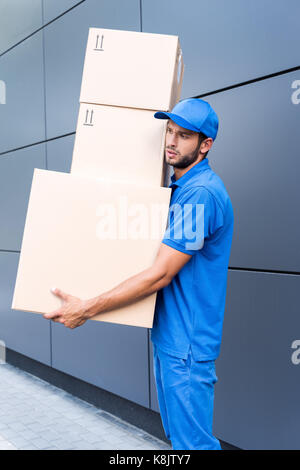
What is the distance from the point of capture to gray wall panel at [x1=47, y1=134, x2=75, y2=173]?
3748mm

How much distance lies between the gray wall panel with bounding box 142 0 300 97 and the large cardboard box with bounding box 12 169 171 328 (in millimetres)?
1049

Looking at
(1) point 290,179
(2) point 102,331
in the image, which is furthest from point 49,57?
(1) point 290,179

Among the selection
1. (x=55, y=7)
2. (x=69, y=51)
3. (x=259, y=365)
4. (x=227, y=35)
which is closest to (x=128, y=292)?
(x=259, y=365)

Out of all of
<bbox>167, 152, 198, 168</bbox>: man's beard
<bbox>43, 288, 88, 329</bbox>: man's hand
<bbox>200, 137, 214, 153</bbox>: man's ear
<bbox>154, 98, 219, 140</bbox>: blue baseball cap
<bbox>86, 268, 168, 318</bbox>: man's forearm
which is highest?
<bbox>154, 98, 219, 140</bbox>: blue baseball cap

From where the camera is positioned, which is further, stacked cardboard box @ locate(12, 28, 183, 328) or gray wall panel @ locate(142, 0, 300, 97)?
gray wall panel @ locate(142, 0, 300, 97)

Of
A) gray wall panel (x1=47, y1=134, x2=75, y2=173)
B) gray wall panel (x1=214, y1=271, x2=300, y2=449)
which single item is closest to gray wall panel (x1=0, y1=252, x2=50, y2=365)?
gray wall panel (x1=47, y1=134, x2=75, y2=173)

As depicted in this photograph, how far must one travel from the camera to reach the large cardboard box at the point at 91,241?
1.80m

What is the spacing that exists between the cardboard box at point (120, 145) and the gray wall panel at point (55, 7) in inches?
87.0

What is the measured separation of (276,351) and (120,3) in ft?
8.00

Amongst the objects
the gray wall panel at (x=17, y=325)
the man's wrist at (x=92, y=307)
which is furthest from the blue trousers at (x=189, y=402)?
the gray wall panel at (x=17, y=325)

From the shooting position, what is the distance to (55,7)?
3898 mm

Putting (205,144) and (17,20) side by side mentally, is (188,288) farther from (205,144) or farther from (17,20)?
(17,20)

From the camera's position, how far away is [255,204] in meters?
2.45

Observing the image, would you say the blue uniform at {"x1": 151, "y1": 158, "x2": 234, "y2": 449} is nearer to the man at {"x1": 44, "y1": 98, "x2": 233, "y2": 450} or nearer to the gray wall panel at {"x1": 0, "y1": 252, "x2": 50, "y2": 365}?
the man at {"x1": 44, "y1": 98, "x2": 233, "y2": 450}
